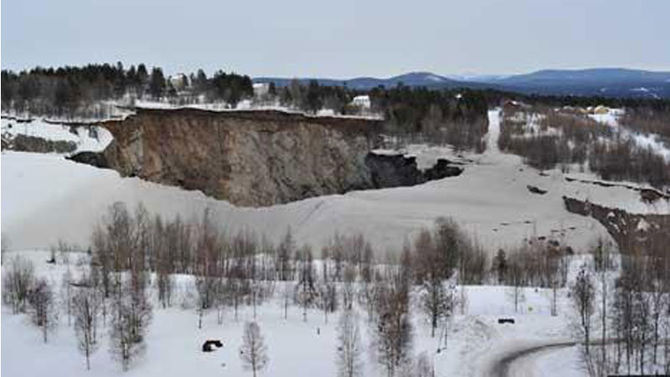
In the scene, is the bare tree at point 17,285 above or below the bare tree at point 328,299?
above

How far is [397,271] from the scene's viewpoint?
3672cm

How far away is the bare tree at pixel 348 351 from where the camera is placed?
25234mm

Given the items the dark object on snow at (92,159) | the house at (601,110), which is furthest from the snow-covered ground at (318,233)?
the house at (601,110)

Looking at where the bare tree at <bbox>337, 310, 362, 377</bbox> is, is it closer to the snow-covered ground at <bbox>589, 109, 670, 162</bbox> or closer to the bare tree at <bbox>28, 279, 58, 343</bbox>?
the bare tree at <bbox>28, 279, 58, 343</bbox>

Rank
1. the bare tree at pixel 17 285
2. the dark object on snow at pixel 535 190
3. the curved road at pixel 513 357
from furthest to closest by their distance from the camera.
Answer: the dark object on snow at pixel 535 190 → the bare tree at pixel 17 285 → the curved road at pixel 513 357

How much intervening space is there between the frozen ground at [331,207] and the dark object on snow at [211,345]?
2163 centimetres

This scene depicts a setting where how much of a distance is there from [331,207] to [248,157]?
10.9m

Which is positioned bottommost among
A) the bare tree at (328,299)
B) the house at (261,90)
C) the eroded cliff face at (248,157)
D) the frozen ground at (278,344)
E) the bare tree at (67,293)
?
the frozen ground at (278,344)

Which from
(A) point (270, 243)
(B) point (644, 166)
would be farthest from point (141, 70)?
(B) point (644, 166)

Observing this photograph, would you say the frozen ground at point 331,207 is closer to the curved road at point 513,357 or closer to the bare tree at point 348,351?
the curved road at point 513,357

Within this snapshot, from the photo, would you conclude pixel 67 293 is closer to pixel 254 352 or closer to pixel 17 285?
pixel 17 285

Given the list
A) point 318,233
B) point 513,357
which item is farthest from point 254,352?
point 318,233

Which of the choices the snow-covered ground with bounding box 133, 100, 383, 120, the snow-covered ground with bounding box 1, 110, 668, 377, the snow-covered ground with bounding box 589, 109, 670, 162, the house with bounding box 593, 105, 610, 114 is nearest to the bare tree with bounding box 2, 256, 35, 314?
the snow-covered ground with bounding box 1, 110, 668, 377

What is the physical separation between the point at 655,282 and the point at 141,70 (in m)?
56.2
